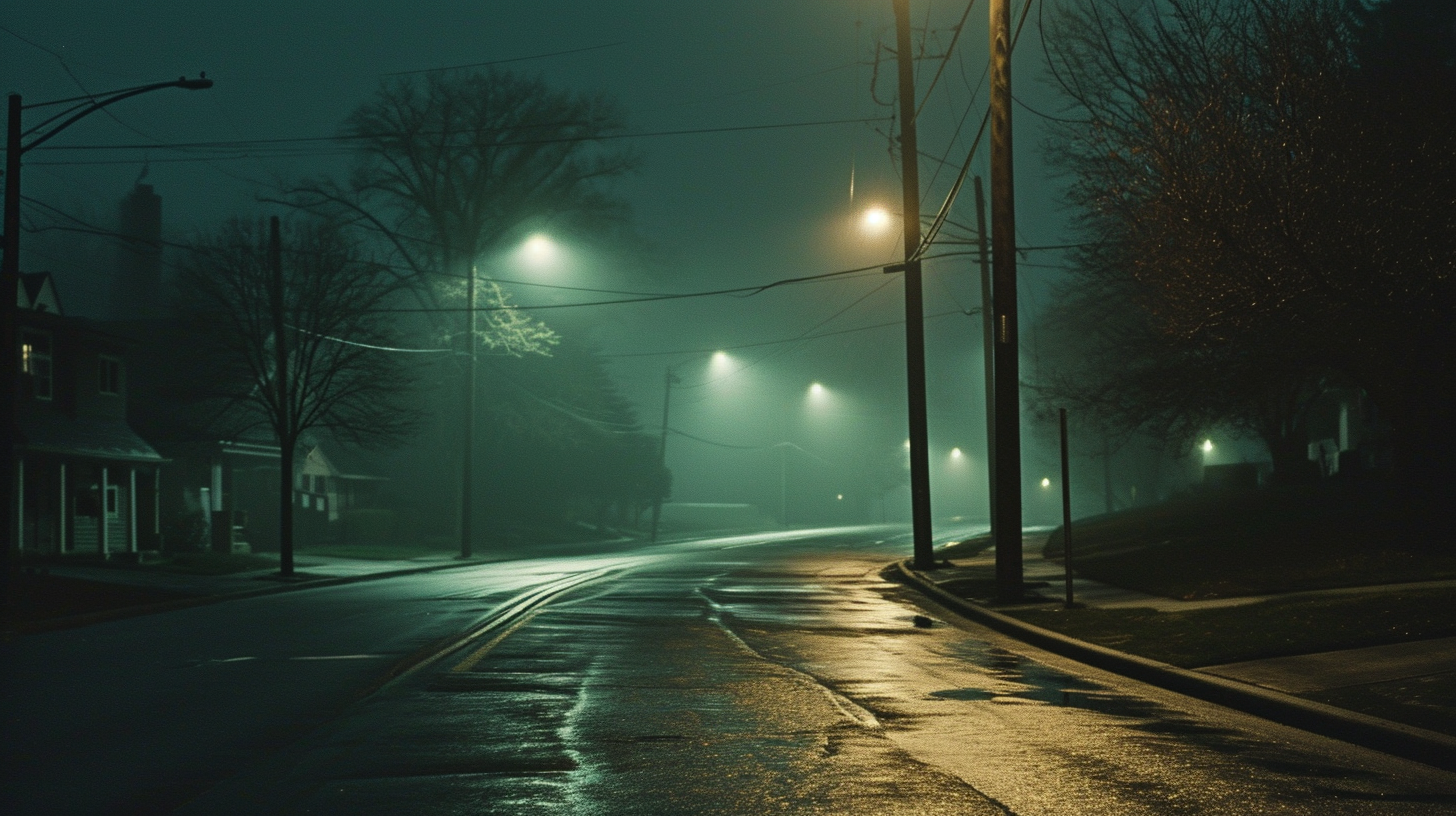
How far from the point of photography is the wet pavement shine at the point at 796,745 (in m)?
6.83

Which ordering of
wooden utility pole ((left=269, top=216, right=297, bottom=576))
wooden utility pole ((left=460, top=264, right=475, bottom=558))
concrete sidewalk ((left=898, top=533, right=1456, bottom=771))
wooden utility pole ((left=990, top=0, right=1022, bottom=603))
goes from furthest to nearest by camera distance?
1. wooden utility pole ((left=460, top=264, right=475, bottom=558))
2. wooden utility pole ((left=269, top=216, right=297, bottom=576))
3. wooden utility pole ((left=990, top=0, right=1022, bottom=603))
4. concrete sidewalk ((left=898, top=533, right=1456, bottom=771))

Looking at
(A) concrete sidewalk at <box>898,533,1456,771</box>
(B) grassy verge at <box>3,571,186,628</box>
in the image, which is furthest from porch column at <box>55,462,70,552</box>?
(A) concrete sidewalk at <box>898,533,1456,771</box>

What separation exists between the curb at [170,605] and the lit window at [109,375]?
1124 cm

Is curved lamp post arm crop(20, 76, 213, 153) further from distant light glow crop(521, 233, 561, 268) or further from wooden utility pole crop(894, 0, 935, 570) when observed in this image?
distant light glow crop(521, 233, 561, 268)

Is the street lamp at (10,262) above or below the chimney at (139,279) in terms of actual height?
below

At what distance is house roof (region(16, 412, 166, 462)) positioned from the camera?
108 feet

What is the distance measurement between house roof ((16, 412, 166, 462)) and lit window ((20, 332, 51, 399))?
70cm

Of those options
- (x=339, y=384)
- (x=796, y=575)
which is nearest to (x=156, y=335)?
(x=339, y=384)

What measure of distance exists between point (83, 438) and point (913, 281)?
22381 millimetres

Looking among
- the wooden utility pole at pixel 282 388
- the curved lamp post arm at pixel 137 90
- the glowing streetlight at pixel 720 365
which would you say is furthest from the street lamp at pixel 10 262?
the glowing streetlight at pixel 720 365

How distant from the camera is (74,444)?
3434 cm

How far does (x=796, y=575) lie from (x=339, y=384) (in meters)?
12.3

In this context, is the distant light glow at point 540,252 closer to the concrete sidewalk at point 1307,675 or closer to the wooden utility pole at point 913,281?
the wooden utility pole at point 913,281

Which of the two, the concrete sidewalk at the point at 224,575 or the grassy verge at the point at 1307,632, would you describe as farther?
the concrete sidewalk at the point at 224,575
